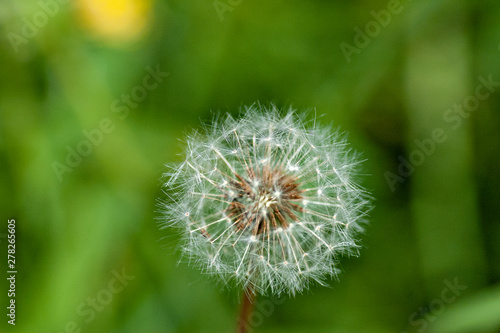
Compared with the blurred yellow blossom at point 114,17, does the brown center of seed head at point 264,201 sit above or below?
below

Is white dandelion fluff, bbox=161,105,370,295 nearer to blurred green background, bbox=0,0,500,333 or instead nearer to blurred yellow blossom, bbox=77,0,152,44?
blurred green background, bbox=0,0,500,333

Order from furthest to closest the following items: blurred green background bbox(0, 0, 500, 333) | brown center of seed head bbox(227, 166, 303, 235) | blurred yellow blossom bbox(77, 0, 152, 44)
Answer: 1. blurred yellow blossom bbox(77, 0, 152, 44)
2. blurred green background bbox(0, 0, 500, 333)
3. brown center of seed head bbox(227, 166, 303, 235)

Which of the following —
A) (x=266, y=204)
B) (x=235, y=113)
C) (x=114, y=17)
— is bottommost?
(x=266, y=204)

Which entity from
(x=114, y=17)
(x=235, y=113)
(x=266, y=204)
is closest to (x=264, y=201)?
(x=266, y=204)

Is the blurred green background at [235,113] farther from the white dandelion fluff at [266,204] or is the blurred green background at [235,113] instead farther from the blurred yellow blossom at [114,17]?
the white dandelion fluff at [266,204]

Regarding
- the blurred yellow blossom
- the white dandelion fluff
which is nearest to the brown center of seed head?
the white dandelion fluff

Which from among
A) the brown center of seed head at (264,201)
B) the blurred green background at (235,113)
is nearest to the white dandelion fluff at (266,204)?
the brown center of seed head at (264,201)

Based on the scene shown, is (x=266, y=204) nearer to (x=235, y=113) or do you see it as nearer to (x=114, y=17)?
(x=235, y=113)

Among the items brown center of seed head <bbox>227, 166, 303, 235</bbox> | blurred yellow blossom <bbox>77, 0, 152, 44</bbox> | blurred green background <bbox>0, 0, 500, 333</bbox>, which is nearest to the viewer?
brown center of seed head <bbox>227, 166, 303, 235</bbox>
